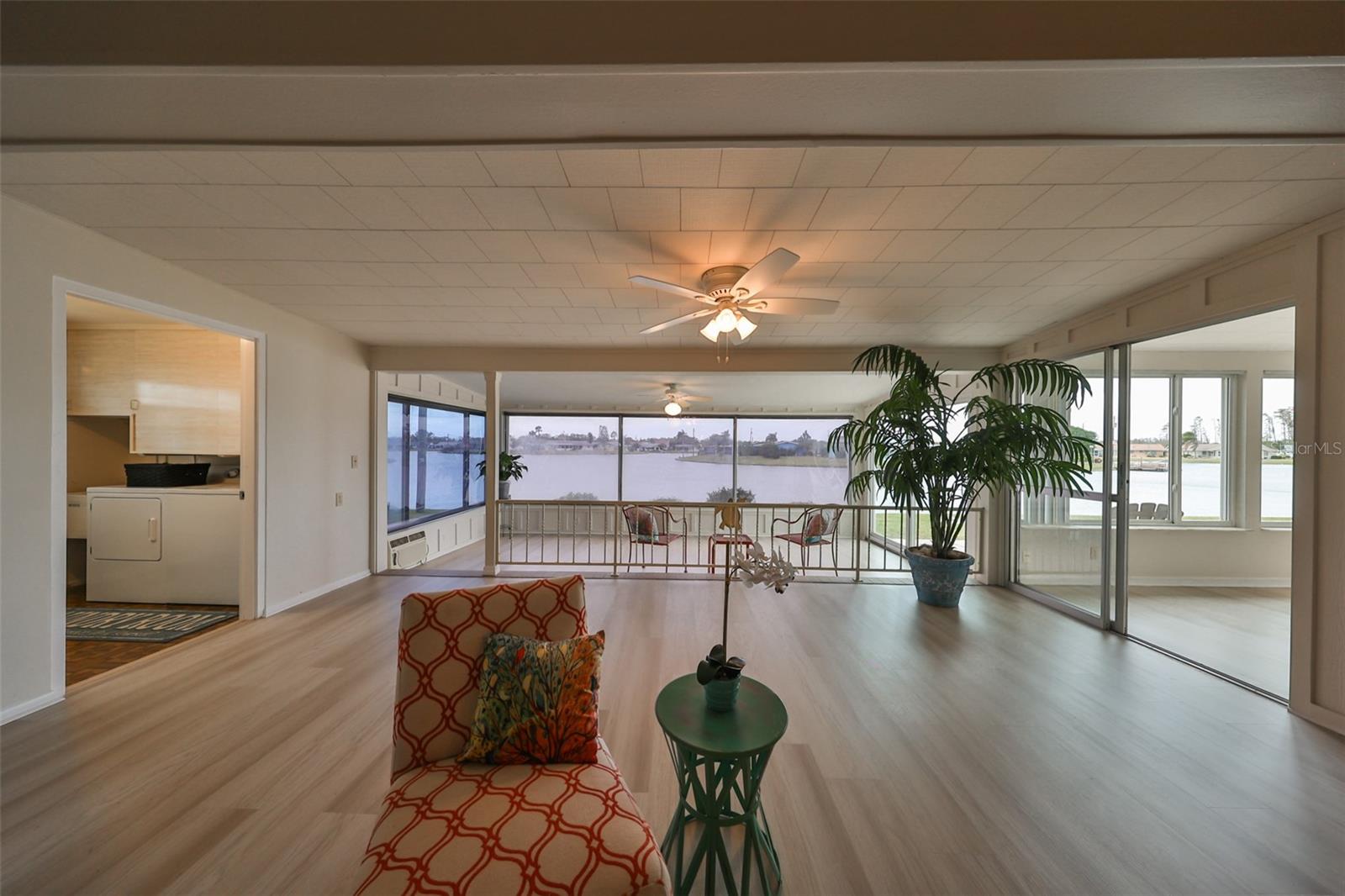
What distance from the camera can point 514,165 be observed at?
5.95 feet

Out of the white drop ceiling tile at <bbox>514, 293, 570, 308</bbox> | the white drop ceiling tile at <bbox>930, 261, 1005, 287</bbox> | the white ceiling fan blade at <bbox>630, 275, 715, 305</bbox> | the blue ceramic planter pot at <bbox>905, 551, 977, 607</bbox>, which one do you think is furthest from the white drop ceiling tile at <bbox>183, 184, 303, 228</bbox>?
the blue ceramic planter pot at <bbox>905, 551, 977, 607</bbox>

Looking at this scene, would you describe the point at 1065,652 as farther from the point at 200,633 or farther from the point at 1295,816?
the point at 200,633

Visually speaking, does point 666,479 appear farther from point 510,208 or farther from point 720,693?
point 720,693

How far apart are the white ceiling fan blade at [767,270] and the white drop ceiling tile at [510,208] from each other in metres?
1.04

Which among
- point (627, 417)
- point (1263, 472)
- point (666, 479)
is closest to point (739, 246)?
point (1263, 472)

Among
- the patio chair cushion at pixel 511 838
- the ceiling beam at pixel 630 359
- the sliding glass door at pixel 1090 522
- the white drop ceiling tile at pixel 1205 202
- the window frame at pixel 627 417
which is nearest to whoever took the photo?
the patio chair cushion at pixel 511 838

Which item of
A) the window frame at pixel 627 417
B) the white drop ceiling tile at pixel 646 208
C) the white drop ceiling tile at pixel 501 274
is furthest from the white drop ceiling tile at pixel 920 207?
the window frame at pixel 627 417

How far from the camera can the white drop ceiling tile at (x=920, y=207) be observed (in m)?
1.96

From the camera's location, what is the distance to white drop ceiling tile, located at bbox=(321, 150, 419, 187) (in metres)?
1.76

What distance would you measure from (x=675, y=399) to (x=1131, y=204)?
5583 mm

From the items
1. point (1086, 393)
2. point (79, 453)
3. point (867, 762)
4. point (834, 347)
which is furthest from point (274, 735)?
point (1086, 393)

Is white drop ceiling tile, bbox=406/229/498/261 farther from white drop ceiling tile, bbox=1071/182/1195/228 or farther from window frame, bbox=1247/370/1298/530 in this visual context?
window frame, bbox=1247/370/1298/530

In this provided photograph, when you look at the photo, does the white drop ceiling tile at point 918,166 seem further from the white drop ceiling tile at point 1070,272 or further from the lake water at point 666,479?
the lake water at point 666,479

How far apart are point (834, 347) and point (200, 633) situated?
18.9 feet
